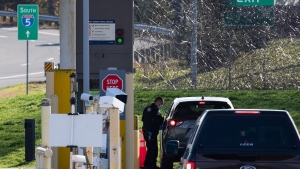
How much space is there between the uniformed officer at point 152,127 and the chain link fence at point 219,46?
39.8ft

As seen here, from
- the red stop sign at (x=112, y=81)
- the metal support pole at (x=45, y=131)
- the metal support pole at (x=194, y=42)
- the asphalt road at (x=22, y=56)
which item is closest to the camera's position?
the metal support pole at (x=45, y=131)

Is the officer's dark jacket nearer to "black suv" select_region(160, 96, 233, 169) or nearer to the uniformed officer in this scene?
the uniformed officer

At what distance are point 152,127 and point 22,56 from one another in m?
27.6

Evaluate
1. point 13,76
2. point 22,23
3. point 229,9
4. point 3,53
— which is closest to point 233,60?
point 229,9

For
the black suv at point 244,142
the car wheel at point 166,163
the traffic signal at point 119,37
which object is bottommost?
the car wheel at point 166,163

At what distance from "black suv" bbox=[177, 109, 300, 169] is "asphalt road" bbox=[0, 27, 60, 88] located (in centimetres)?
2456

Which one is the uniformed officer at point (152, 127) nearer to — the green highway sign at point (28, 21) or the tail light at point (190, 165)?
the tail light at point (190, 165)

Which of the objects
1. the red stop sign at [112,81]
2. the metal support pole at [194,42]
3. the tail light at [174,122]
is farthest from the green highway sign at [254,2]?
the red stop sign at [112,81]

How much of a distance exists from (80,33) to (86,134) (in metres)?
9.41

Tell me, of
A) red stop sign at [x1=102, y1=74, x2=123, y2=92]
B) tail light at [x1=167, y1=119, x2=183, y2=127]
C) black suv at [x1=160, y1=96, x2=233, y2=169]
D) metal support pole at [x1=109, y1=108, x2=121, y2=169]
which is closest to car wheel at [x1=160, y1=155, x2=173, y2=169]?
black suv at [x1=160, y1=96, x2=233, y2=169]

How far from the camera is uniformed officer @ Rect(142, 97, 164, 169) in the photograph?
16906 mm

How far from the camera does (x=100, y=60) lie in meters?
18.3

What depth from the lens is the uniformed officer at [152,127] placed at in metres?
16.9

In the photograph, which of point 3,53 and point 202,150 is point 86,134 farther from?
point 3,53
